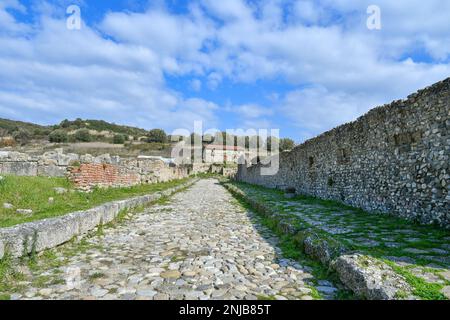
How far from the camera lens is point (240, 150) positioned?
9750cm

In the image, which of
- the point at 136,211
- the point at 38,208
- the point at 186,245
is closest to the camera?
the point at 186,245

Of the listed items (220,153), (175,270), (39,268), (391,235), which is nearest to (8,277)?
(39,268)

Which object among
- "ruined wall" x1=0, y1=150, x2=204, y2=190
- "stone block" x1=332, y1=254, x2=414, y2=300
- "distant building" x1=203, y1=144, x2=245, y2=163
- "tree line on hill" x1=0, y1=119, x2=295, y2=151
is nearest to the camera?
"stone block" x1=332, y1=254, x2=414, y2=300

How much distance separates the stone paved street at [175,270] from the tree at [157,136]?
62.3m

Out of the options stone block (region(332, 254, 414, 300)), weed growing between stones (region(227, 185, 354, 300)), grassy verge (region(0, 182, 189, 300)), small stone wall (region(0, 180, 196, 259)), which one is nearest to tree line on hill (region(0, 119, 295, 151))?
small stone wall (region(0, 180, 196, 259))

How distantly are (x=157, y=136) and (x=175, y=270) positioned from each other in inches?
2663

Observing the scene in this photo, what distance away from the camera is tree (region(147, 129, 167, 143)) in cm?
6835

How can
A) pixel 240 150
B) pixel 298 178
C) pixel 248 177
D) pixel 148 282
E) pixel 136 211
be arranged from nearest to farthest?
pixel 148 282 → pixel 136 211 → pixel 298 178 → pixel 248 177 → pixel 240 150

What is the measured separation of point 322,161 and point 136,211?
7675mm

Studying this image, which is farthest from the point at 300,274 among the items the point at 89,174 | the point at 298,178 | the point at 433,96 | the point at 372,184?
the point at 298,178

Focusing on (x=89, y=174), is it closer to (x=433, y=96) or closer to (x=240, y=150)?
(x=433, y=96)

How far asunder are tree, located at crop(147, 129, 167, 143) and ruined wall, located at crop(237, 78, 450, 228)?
58275 millimetres

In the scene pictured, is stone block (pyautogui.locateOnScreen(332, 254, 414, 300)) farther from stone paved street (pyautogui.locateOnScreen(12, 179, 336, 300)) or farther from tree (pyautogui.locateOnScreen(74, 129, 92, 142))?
tree (pyautogui.locateOnScreen(74, 129, 92, 142))

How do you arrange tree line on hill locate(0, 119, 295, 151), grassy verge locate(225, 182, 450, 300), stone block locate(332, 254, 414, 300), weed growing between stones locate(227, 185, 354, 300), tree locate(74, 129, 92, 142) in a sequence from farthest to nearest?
tree locate(74, 129, 92, 142) < tree line on hill locate(0, 119, 295, 151) < weed growing between stones locate(227, 185, 354, 300) < grassy verge locate(225, 182, 450, 300) < stone block locate(332, 254, 414, 300)
